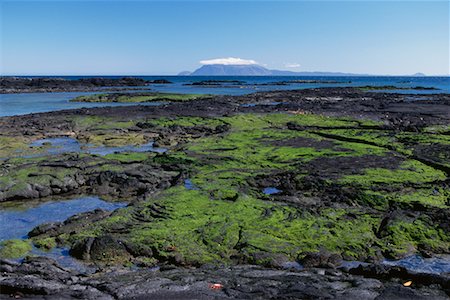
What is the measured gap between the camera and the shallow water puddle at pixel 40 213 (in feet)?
42.6

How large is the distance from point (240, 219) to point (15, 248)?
6268 millimetres

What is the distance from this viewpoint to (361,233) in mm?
11969

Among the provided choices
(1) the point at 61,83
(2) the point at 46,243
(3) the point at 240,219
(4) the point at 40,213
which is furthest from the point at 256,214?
(1) the point at 61,83

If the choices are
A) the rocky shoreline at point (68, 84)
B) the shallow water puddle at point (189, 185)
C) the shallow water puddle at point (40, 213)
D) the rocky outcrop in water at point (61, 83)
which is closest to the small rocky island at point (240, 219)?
the shallow water puddle at point (189, 185)

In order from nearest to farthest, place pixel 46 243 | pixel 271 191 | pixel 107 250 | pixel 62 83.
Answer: pixel 107 250 < pixel 46 243 < pixel 271 191 < pixel 62 83

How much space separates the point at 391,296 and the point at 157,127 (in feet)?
86.4

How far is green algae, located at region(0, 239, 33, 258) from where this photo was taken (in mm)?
10891

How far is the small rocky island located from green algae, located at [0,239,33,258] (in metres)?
0.05

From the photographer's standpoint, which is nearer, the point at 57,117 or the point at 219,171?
the point at 219,171

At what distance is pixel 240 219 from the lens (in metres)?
13.0

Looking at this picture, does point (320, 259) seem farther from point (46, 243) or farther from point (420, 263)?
point (46, 243)

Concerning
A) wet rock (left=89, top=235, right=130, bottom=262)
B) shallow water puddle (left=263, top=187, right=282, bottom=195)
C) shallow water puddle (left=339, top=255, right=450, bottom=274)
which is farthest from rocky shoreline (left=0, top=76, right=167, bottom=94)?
shallow water puddle (left=339, top=255, right=450, bottom=274)

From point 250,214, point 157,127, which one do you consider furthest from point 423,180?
point 157,127

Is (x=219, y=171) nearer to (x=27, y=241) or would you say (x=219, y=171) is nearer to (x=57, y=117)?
(x=27, y=241)
